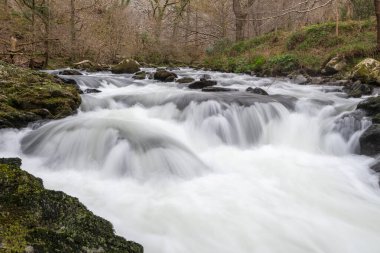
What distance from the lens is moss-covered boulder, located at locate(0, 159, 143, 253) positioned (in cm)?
179

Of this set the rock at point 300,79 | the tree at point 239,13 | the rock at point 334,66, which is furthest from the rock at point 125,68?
the tree at point 239,13

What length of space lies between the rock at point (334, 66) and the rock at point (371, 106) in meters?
5.45

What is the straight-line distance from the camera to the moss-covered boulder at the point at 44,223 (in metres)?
1.79

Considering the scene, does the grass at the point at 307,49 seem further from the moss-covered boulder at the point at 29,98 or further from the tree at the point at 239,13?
the moss-covered boulder at the point at 29,98

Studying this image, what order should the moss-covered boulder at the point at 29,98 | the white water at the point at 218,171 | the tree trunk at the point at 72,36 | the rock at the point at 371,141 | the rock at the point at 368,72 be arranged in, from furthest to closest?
1. the tree trunk at the point at 72,36
2. the rock at the point at 368,72
3. the moss-covered boulder at the point at 29,98
4. the rock at the point at 371,141
5. the white water at the point at 218,171

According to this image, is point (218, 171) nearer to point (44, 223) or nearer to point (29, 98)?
point (44, 223)

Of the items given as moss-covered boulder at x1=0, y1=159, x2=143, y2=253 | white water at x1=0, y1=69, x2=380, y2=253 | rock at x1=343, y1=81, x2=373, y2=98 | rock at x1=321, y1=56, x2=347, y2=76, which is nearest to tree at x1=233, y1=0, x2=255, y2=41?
rock at x1=321, y1=56, x2=347, y2=76

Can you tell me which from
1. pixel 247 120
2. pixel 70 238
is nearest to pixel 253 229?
pixel 70 238

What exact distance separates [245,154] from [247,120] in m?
1.25

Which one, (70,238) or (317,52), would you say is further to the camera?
(317,52)

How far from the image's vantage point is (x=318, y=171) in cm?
511

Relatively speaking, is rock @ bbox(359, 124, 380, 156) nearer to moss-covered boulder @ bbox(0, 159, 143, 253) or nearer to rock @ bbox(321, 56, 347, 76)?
moss-covered boulder @ bbox(0, 159, 143, 253)

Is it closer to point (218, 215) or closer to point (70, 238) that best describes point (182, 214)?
point (218, 215)

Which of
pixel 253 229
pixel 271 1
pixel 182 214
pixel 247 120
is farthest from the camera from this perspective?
pixel 271 1
